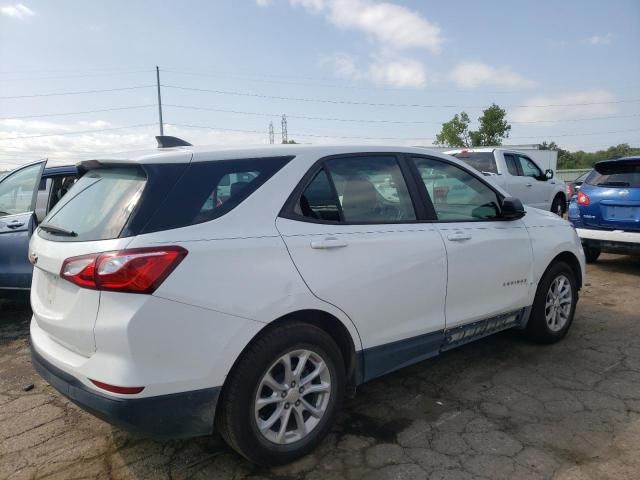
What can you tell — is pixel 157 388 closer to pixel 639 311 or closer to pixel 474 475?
pixel 474 475

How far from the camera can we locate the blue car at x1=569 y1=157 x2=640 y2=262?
261 inches

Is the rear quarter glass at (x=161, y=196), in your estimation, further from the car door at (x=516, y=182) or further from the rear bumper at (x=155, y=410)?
the car door at (x=516, y=182)

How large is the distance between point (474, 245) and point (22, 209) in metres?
4.53

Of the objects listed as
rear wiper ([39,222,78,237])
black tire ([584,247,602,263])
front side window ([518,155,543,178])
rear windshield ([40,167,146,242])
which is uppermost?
front side window ([518,155,543,178])

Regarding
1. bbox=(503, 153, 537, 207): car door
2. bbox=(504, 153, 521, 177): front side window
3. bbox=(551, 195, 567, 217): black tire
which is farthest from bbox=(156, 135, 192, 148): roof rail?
bbox=(551, 195, 567, 217): black tire

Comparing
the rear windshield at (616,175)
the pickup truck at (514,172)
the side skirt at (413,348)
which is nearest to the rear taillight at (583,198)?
the rear windshield at (616,175)

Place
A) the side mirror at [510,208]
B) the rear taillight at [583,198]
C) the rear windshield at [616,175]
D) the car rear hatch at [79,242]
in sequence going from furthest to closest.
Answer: the rear taillight at [583,198]
the rear windshield at [616,175]
the side mirror at [510,208]
the car rear hatch at [79,242]

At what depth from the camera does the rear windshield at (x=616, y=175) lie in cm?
676

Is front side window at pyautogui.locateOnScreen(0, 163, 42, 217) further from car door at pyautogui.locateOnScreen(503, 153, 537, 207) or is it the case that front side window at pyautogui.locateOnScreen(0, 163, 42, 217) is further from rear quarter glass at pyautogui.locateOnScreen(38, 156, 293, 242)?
car door at pyautogui.locateOnScreen(503, 153, 537, 207)

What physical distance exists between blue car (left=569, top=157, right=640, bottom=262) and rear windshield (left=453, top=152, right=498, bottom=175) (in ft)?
9.37

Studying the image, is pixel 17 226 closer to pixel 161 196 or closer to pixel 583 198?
pixel 161 196

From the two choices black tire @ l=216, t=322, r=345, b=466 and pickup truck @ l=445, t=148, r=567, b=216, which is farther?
pickup truck @ l=445, t=148, r=567, b=216

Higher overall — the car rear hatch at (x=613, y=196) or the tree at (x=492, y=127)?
the tree at (x=492, y=127)

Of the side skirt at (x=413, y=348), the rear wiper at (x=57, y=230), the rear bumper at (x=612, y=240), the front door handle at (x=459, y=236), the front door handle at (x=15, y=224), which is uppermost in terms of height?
the rear wiper at (x=57, y=230)
